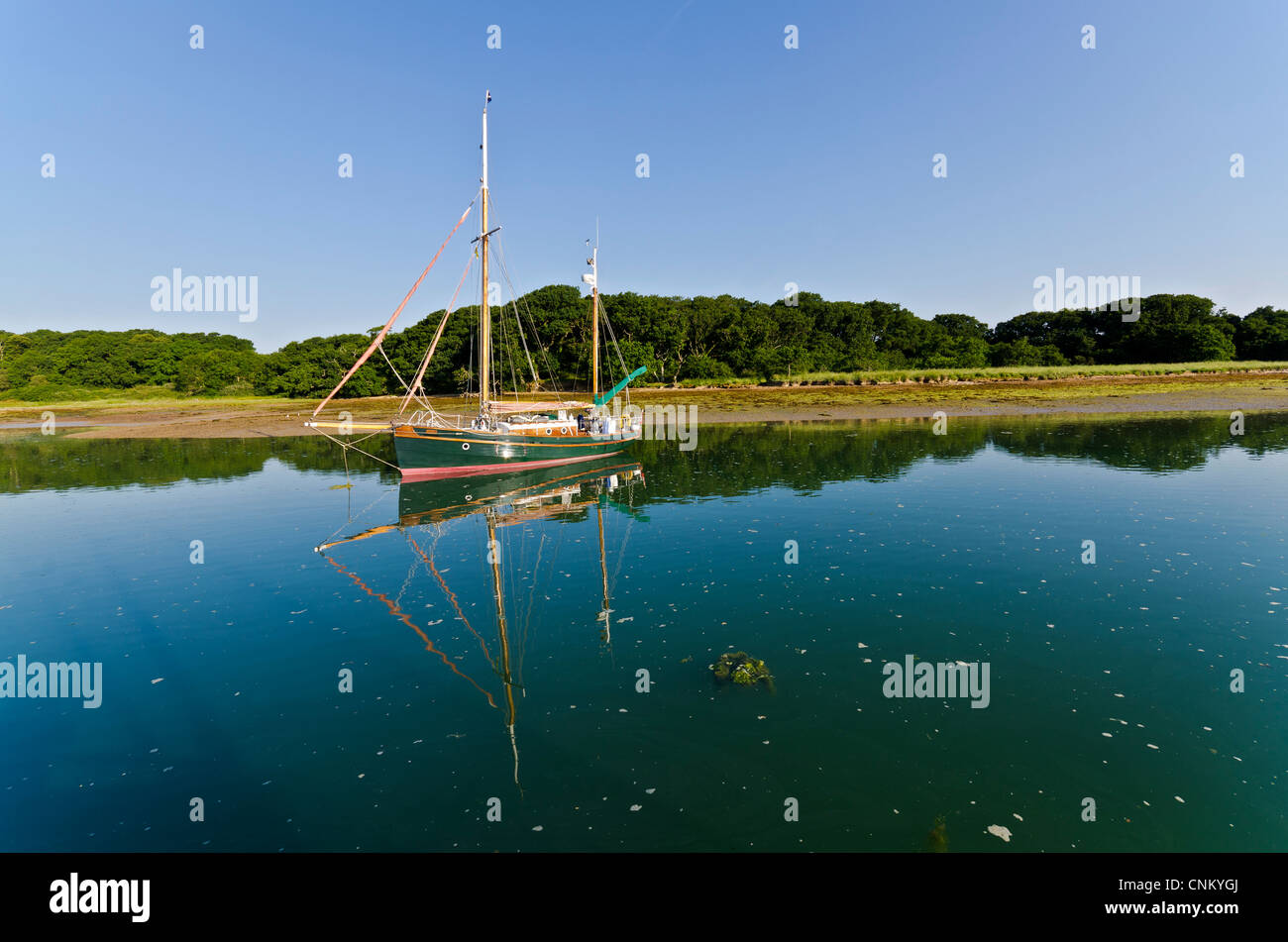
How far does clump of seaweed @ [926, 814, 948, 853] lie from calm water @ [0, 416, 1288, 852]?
0.09 m

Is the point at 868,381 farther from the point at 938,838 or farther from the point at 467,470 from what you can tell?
the point at 938,838

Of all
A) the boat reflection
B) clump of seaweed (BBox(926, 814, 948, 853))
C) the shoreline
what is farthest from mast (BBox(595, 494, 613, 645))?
the shoreline

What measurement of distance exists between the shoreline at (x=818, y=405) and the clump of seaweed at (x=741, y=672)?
165 feet

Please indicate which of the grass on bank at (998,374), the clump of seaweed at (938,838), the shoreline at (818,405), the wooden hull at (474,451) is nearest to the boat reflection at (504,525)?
the wooden hull at (474,451)

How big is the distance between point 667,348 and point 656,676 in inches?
3583

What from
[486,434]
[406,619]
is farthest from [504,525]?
[486,434]

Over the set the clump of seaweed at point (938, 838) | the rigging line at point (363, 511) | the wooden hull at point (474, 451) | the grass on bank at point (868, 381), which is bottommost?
the clump of seaweed at point (938, 838)

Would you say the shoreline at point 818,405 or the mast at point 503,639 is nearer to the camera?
the mast at point 503,639

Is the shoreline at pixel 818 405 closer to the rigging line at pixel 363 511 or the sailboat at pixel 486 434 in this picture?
the sailboat at pixel 486 434

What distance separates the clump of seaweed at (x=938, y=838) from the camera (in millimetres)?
6215
